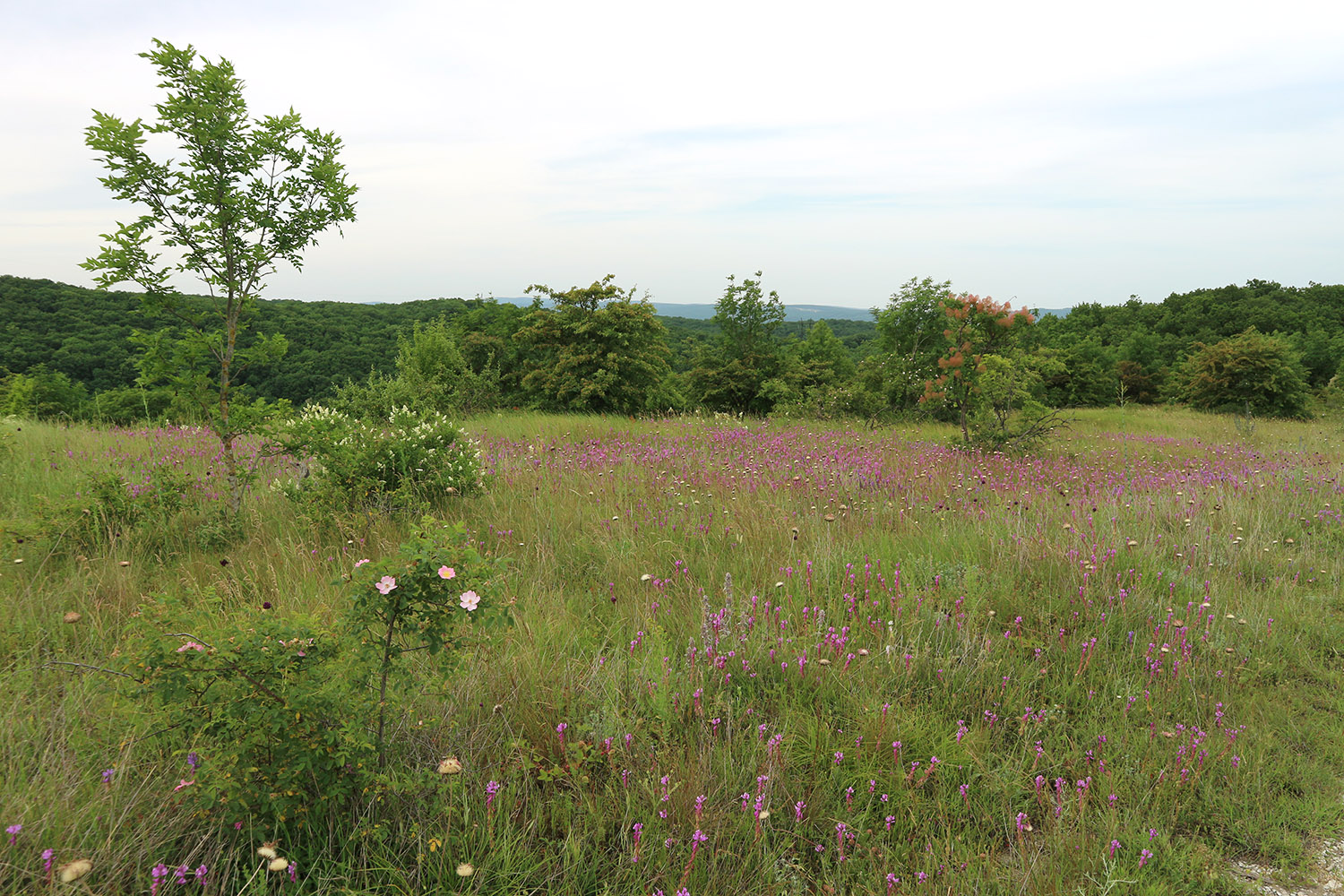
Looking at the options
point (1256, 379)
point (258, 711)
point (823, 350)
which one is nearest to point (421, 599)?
point (258, 711)

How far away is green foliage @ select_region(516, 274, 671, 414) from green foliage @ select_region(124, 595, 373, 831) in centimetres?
1875

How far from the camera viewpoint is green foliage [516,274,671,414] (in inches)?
850

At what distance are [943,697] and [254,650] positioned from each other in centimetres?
277

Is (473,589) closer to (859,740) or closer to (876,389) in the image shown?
(859,740)

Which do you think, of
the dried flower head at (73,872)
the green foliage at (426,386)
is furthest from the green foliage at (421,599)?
the green foliage at (426,386)

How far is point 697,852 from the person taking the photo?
6.60 feet

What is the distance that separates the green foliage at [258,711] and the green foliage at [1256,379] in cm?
3664

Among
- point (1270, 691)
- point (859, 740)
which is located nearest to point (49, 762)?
point (859, 740)

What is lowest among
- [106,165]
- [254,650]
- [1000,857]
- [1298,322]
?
[1000,857]

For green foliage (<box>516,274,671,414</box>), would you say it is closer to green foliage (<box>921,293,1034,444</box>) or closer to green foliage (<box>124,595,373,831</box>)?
green foliage (<box>921,293,1034,444</box>)

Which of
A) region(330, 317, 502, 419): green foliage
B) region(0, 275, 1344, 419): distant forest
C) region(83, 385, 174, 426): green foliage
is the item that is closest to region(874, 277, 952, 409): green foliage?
region(0, 275, 1344, 419): distant forest

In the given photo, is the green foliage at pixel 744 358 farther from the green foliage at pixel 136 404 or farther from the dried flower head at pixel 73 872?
the dried flower head at pixel 73 872

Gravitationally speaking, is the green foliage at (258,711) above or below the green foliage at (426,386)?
below

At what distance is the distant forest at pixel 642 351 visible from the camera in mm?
21469
